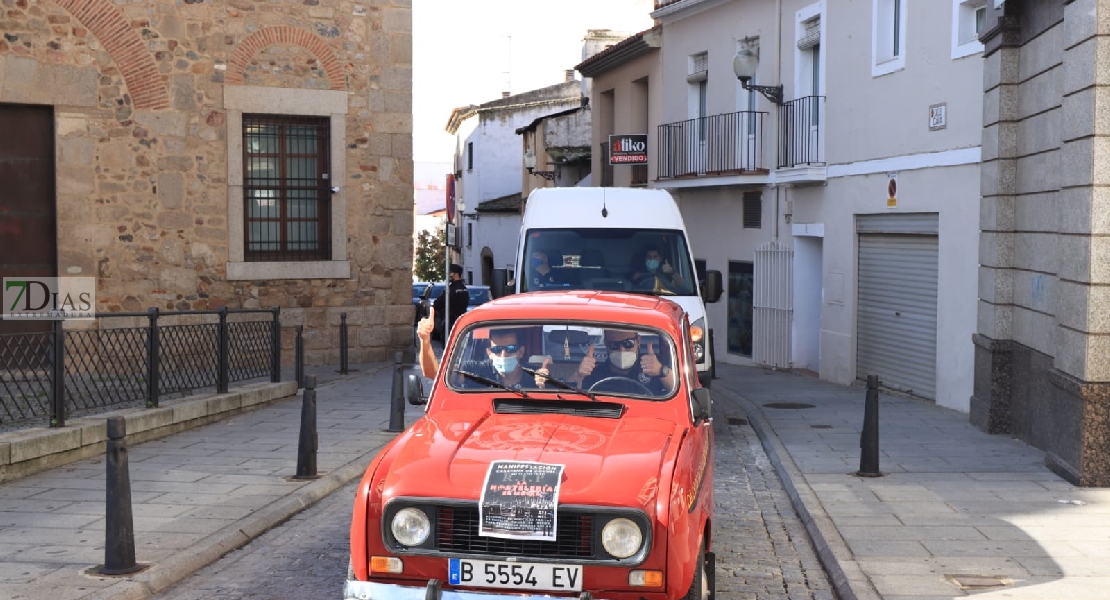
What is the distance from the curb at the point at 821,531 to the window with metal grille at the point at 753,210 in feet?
33.4

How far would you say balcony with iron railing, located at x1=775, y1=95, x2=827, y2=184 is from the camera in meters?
19.9

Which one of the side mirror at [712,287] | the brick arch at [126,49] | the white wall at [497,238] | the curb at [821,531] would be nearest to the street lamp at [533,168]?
the white wall at [497,238]

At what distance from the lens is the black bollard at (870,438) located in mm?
10430

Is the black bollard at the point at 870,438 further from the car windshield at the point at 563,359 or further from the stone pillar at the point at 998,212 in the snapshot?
the car windshield at the point at 563,359

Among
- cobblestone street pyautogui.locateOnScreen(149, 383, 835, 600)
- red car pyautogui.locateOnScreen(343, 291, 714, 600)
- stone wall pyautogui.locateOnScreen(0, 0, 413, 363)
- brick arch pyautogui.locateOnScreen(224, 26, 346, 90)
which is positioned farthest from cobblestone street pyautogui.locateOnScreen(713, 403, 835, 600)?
brick arch pyautogui.locateOnScreen(224, 26, 346, 90)

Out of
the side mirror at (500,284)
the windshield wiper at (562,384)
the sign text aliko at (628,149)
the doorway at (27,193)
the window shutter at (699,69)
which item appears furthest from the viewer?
the sign text aliko at (628,149)

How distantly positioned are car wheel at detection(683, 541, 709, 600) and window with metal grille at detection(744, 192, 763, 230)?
17.4m

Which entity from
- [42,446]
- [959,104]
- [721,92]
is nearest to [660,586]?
[42,446]

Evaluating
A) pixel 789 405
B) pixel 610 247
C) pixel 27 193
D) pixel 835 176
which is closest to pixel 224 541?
→ pixel 610 247

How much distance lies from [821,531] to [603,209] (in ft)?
20.2

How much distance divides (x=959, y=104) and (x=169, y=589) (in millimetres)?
11784

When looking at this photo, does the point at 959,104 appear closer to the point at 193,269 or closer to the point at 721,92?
the point at 721,92

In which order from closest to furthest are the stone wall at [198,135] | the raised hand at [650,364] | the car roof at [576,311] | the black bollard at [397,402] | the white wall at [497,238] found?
the raised hand at [650,364], the car roof at [576,311], the black bollard at [397,402], the stone wall at [198,135], the white wall at [497,238]

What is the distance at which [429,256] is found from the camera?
63.3 meters
